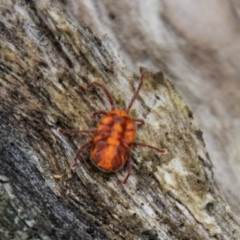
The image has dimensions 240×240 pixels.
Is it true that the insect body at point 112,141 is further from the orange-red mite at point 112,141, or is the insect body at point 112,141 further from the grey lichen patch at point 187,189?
the grey lichen patch at point 187,189

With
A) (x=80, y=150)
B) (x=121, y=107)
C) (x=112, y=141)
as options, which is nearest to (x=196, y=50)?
(x=121, y=107)

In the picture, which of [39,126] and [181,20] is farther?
[181,20]

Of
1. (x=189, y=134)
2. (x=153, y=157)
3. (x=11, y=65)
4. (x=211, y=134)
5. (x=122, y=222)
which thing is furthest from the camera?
(x=211, y=134)

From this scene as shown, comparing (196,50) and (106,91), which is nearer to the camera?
(106,91)

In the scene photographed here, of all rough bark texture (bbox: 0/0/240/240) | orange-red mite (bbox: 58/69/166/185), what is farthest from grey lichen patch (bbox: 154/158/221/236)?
orange-red mite (bbox: 58/69/166/185)

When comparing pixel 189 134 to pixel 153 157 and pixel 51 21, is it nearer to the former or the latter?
pixel 153 157

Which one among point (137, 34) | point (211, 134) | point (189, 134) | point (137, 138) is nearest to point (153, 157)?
point (137, 138)

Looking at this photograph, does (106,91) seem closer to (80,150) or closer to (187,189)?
(80,150)
